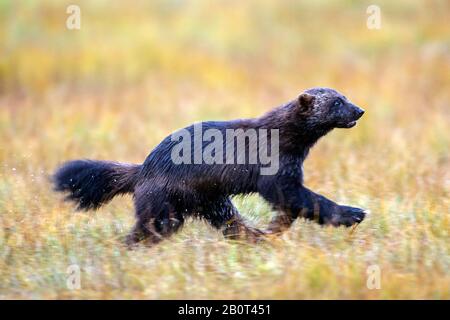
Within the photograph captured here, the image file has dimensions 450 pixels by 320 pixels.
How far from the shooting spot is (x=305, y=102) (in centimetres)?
713

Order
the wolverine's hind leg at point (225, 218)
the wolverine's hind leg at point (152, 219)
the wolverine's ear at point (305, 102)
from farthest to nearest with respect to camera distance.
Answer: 1. the wolverine's ear at point (305, 102)
2. the wolverine's hind leg at point (225, 218)
3. the wolverine's hind leg at point (152, 219)

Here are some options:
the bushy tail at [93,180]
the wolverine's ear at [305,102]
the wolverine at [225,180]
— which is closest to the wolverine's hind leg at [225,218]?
the wolverine at [225,180]

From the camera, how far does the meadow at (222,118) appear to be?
5926 mm

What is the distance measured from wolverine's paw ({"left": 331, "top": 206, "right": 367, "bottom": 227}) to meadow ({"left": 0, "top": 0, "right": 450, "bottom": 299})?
0.45 feet

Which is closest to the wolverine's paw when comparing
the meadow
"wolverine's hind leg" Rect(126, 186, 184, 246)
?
the meadow

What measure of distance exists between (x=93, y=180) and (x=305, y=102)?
1.91 metres

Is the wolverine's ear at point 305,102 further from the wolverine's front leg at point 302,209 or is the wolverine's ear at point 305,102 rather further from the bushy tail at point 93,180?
the bushy tail at point 93,180

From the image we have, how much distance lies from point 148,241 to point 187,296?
101 cm

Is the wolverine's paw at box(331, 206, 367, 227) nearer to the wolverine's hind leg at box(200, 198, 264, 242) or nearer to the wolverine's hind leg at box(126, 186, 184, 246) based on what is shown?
the wolverine's hind leg at box(200, 198, 264, 242)

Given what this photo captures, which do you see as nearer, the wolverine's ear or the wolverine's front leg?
the wolverine's front leg

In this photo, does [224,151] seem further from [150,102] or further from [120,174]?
[150,102]

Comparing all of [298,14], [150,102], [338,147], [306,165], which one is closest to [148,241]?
[306,165]

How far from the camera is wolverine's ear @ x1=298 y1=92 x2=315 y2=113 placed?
7.11m

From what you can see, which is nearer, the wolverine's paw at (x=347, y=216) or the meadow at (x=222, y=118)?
the meadow at (x=222, y=118)
